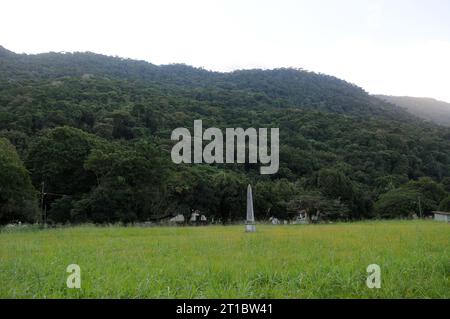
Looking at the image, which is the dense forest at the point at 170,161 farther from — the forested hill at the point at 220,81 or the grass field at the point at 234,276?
the grass field at the point at 234,276

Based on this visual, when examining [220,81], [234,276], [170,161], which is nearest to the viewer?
[234,276]

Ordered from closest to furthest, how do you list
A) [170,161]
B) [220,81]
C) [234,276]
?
[234,276] < [170,161] < [220,81]

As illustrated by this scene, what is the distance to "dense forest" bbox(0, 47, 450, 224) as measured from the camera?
107 feet

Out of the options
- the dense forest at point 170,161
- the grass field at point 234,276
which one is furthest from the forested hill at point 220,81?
the grass field at point 234,276

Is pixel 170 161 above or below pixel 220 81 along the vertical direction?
below

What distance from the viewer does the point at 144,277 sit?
236 inches

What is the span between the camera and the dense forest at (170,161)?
32500 millimetres

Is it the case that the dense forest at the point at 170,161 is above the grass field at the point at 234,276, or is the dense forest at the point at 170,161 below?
above

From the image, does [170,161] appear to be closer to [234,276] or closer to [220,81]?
[234,276]

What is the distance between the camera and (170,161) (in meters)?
42.2

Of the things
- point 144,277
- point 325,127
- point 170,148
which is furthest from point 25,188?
point 325,127

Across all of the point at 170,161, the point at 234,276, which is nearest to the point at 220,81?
the point at 170,161
